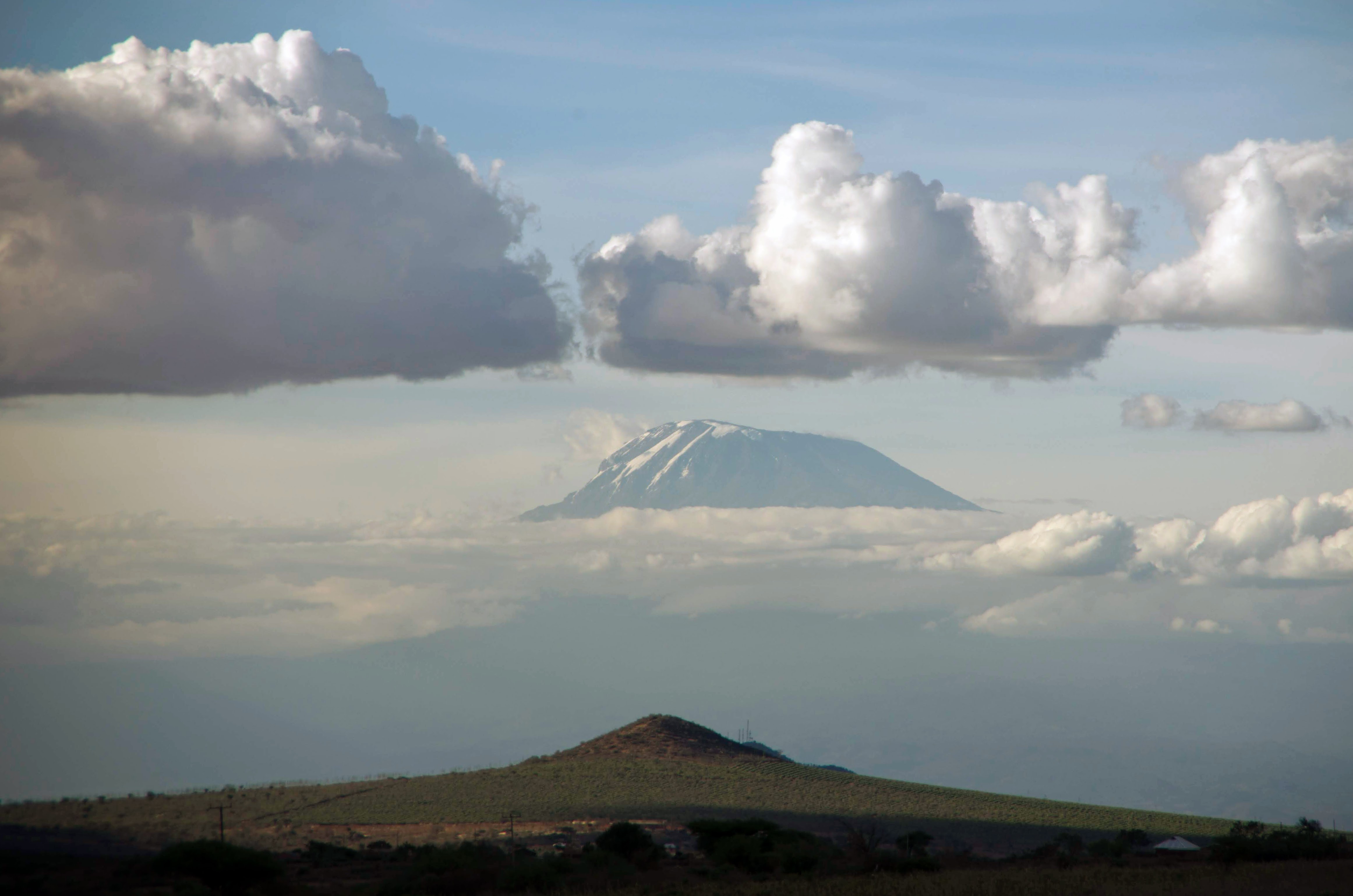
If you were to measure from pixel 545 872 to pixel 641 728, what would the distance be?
7084 centimetres

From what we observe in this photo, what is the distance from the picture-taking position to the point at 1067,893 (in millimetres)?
44094

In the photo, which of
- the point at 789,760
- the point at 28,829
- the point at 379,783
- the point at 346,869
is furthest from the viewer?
the point at 789,760

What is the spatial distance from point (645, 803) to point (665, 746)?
83.2 ft

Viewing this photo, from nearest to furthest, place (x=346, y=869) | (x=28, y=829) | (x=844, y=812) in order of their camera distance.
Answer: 1. (x=346, y=869)
2. (x=28, y=829)
3. (x=844, y=812)

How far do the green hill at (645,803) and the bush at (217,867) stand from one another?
2006cm

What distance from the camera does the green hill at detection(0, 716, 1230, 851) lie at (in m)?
77.6

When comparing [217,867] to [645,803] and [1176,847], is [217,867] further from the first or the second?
[1176,847]

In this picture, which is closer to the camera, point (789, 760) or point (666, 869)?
point (666, 869)

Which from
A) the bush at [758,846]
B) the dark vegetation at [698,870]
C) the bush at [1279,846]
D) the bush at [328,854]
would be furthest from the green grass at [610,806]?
the bush at [758,846]

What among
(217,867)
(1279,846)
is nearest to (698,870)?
(217,867)

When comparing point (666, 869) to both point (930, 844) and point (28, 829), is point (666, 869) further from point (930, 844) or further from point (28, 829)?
point (28, 829)

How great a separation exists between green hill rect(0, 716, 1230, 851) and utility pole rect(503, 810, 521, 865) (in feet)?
2.59

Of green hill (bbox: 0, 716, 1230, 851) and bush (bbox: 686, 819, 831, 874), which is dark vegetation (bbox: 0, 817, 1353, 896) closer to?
bush (bbox: 686, 819, 831, 874)

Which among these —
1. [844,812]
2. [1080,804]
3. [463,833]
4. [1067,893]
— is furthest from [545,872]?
[1080,804]
